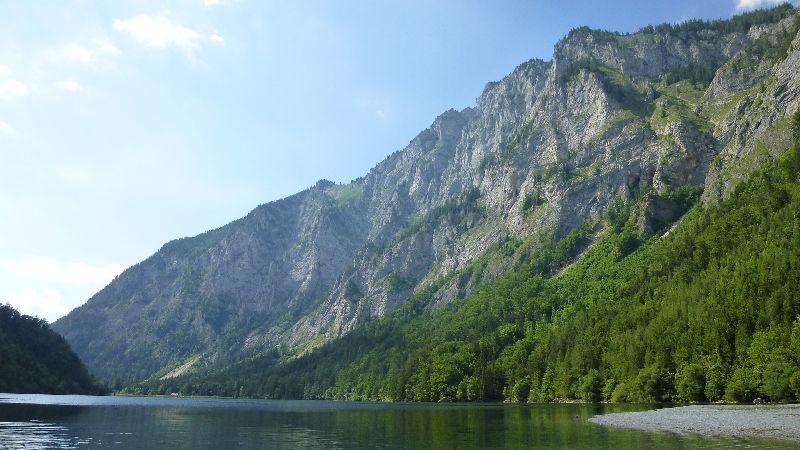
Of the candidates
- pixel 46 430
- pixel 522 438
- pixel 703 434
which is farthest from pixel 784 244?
pixel 46 430

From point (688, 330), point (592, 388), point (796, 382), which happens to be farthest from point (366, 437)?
point (592, 388)

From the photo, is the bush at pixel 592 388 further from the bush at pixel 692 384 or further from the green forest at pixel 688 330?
the bush at pixel 692 384

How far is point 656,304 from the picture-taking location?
482ft

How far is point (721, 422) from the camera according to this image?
62.3m

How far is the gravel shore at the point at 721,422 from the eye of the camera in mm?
52625

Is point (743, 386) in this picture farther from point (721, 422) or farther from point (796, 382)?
point (721, 422)

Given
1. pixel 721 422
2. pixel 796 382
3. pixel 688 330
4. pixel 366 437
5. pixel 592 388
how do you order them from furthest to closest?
pixel 592 388
pixel 688 330
pixel 796 382
pixel 721 422
pixel 366 437

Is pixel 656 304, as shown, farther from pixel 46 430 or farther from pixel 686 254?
pixel 46 430

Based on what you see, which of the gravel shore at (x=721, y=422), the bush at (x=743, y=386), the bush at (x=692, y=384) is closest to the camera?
the gravel shore at (x=721, y=422)

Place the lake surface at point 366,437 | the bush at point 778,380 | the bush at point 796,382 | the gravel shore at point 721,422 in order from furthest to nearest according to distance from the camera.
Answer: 1. the bush at point 778,380
2. the bush at point 796,382
3. the gravel shore at point 721,422
4. the lake surface at point 366,437

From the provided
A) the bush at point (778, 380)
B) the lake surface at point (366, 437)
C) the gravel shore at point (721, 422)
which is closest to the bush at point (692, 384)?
the bush at point (778, 380)

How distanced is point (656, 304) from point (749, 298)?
1395 inches

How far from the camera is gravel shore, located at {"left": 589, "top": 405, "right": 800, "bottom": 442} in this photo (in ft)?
173

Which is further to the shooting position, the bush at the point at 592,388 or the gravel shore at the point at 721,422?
the bush at the point at 592,388
